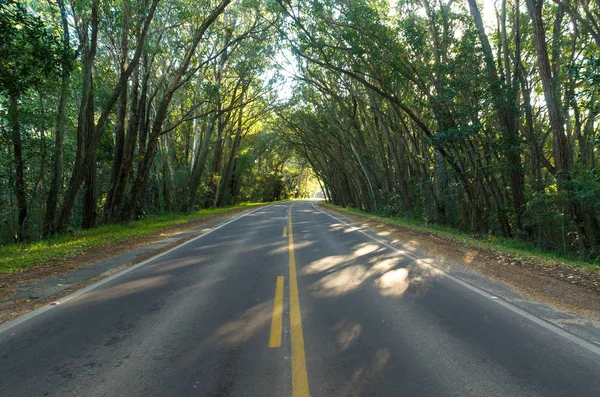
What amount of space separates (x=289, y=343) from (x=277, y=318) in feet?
2.74

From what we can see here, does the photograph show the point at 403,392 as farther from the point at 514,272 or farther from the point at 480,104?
the point at 480,104

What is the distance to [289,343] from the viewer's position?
441 cm

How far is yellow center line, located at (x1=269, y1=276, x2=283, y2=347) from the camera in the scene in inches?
177

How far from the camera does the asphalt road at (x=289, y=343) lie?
351cm

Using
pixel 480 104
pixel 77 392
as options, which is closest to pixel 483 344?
pixel 77 392

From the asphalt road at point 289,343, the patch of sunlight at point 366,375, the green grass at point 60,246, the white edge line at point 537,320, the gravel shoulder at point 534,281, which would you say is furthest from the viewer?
the green grass at point 60,246

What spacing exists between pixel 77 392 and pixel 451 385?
3.24m

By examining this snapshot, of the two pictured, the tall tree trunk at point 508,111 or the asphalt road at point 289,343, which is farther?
the tall tree trunk at point 508,111

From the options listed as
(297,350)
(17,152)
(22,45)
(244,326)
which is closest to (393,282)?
(244,326)

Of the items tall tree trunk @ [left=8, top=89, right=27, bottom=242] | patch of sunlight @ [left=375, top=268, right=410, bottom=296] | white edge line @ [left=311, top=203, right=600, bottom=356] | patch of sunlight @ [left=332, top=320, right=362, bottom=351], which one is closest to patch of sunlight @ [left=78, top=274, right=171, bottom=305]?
patch of sunlight @ [left=332, top=320, right=362, bottom=351]

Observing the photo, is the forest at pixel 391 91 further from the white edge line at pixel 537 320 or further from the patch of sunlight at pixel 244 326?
the patch of sunlight at pixel 244 326

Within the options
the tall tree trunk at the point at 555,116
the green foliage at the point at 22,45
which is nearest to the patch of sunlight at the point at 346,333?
the green foliage at the point at 22,45

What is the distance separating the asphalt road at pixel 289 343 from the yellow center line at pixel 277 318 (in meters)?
0.02

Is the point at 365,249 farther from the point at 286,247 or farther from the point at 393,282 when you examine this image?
the point at 393,282
